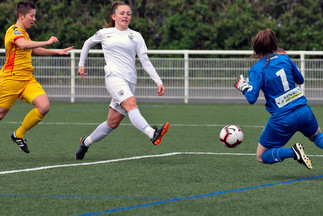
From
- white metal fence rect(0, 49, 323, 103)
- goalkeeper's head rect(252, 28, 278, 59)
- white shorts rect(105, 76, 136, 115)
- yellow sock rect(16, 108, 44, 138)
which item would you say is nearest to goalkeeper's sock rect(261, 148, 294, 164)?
goalkeeper's head rect(252, 28, 278, 59)

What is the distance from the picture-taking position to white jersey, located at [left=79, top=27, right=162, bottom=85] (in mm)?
8773

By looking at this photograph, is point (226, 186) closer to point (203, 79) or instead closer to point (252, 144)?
point (252, 144)

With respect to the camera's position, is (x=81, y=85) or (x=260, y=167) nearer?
(x=260, y=167)

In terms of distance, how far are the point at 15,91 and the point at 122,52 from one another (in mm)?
1427

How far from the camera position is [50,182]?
23.6 feet

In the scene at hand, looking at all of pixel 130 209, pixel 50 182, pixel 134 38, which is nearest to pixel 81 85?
pixel 134 38

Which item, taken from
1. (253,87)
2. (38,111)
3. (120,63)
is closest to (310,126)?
(253,87)

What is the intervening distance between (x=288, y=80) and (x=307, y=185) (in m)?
1.07

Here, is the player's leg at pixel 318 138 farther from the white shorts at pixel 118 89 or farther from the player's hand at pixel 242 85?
the white shorts at pixel 118 89

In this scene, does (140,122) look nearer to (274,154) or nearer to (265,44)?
(274,154)

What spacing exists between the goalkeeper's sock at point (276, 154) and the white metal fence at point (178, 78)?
14.1 meters

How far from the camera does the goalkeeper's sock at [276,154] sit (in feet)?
24.2

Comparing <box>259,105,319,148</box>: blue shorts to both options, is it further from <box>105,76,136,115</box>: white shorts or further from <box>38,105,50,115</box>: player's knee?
<box>38,105,50,115</box>: player's knee

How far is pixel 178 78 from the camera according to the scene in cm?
2217
